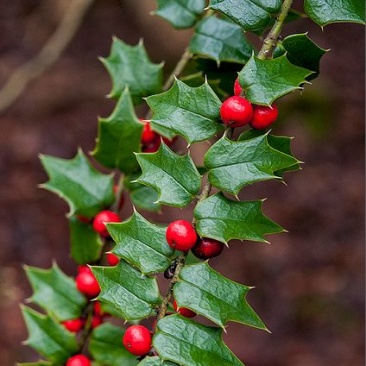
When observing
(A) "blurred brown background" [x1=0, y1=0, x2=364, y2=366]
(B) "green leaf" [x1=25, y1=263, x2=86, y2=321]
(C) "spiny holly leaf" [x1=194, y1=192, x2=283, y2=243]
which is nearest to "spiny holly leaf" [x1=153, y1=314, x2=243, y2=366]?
(C) "spiny holly leaf" [x1=194, y1=192, x2=283, y2=243]

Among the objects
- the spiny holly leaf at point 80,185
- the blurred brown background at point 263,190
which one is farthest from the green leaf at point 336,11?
the blurred brown background at point 263,190

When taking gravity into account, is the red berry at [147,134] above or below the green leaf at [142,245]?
below

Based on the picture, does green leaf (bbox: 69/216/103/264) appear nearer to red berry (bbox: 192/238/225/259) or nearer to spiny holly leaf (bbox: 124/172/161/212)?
spiny holly leaf (bbox: 124/172/161/212)

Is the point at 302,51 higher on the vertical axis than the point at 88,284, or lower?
higher

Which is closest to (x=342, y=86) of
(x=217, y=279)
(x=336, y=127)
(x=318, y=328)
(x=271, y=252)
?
(x=336, y=127)

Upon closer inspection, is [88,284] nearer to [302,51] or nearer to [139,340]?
[139,340]

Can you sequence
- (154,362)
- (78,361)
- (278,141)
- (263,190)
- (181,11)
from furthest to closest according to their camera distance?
(263,190), (181,11), (78,361), (278,141), (154,362)

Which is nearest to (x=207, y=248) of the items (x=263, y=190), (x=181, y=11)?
(x=181, y=11)

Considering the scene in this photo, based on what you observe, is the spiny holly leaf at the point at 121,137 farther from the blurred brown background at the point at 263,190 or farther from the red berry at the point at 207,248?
the blurred brown background at the point at 263,190
